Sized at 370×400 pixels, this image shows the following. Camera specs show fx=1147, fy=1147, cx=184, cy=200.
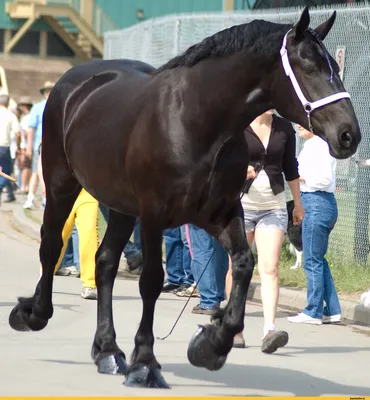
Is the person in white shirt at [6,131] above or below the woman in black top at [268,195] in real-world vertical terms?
below

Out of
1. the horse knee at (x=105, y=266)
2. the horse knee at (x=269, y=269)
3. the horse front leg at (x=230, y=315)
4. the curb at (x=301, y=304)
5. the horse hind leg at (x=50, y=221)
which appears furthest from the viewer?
the curb at (x=301, y=304)

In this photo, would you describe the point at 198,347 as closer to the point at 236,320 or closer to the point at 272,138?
the point at 236,320

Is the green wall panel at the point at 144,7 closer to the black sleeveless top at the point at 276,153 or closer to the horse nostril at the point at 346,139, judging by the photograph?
the black sleeveless top at the point at 276,153

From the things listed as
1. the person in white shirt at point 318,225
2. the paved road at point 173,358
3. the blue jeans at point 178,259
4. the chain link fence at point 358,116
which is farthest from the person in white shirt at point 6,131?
the person in white shirt at point 318,225

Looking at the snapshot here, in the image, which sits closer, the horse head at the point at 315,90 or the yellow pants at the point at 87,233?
the horse head at the point at 315,90

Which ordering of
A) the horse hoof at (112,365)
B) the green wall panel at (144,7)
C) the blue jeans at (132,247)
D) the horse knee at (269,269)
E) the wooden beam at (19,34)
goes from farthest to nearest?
1. the green wall panel at (144,7)
2. the wooden beam at (19,34)
3. the blue jeans at (132,247)
4. the horse knee at (269,269)
5. the horse hoof at (112,365)

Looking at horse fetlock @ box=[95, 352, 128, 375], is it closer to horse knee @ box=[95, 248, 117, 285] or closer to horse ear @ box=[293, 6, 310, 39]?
horse knee @ box=[95, 248, 117, 285]

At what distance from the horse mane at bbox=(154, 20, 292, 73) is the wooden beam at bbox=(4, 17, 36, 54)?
132 ft

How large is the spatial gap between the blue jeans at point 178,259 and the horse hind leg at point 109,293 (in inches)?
165

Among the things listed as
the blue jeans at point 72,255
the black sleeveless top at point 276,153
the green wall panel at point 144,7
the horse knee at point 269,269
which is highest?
the black sleeveless top at point 276,153

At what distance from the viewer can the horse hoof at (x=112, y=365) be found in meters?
7.48

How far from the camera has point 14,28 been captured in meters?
47.2

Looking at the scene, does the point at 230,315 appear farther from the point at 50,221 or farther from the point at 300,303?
the point at 300,303

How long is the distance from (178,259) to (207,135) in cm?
582
